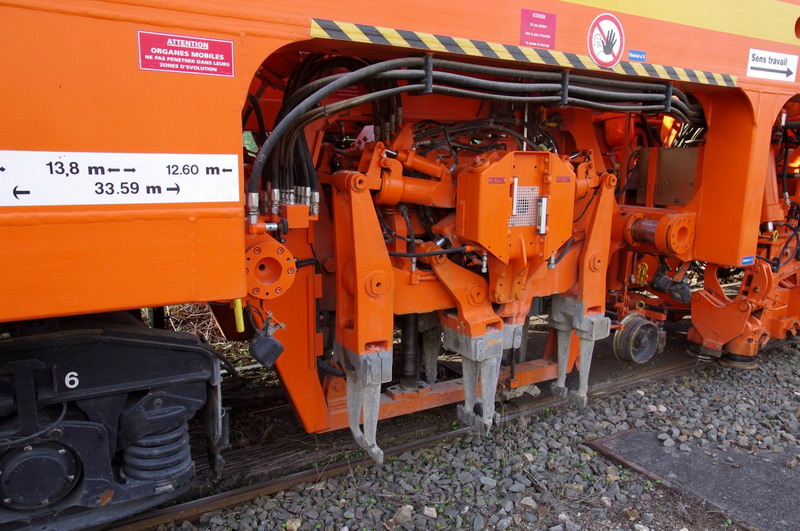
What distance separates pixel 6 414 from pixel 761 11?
4.63 metres

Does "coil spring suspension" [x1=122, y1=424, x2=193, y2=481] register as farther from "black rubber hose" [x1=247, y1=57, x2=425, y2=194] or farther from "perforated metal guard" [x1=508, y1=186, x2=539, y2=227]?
"perforated metal guard" [x1=508, y1=186, x2=539, y2=227]

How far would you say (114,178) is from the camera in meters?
1.91

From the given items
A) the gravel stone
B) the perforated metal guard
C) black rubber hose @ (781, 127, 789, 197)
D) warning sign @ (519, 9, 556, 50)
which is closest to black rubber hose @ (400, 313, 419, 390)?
the gravel stone

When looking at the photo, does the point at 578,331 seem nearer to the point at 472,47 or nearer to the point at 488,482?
the point at 488,482

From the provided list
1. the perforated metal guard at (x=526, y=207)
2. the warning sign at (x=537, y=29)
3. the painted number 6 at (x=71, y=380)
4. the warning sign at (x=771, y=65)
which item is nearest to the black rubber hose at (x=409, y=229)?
the perforated metal guard at (x=526, y=207)

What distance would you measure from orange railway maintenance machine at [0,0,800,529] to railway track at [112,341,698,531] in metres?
0.23

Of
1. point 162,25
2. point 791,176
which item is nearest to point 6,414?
point 162,25

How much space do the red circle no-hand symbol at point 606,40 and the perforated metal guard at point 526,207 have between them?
0.75m

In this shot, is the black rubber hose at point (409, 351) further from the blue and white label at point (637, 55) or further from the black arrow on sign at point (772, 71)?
the black arrow on sign at point (772, 71)

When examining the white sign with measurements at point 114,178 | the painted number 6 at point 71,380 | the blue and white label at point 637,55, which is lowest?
the painted number 6 at point 71,380

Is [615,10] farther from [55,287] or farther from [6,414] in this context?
[6,414]

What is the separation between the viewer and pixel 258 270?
2.49m

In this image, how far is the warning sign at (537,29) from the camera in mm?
2768

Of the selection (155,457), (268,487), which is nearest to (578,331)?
(268,487)
